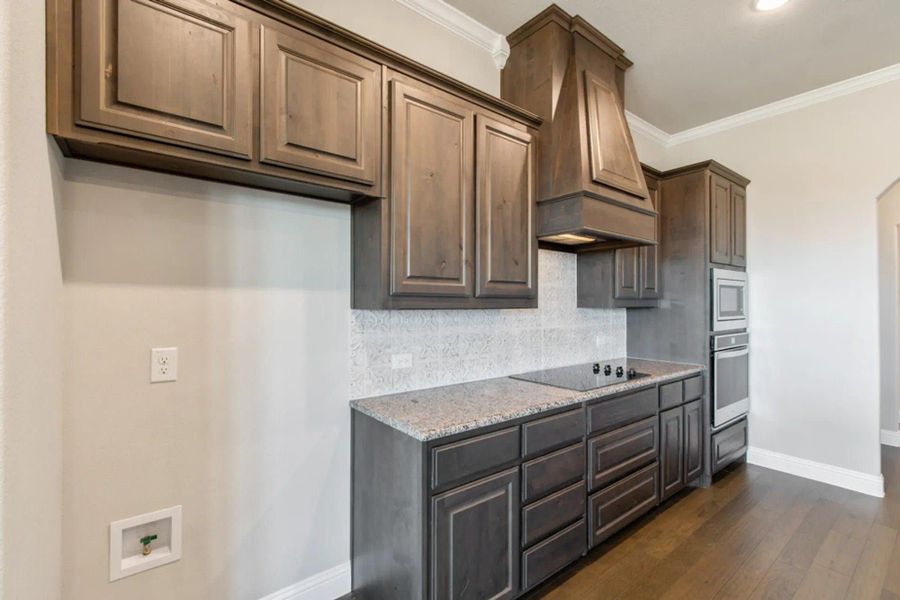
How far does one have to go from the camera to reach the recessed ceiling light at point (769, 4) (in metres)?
2.23

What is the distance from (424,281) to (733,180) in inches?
123

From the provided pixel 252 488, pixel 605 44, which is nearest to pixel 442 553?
pixel 252 488

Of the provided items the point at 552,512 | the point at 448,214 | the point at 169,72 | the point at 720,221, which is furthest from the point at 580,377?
the point at 169,72

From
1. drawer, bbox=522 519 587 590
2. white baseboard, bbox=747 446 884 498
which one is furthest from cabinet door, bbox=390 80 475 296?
white baseboard, bbox=747 446 884 498

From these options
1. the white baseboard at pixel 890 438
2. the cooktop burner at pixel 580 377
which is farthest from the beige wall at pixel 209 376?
the white baseboard at pixel 890 438

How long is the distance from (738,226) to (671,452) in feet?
6.72

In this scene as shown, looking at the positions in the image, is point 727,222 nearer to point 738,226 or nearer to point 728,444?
point 738,226

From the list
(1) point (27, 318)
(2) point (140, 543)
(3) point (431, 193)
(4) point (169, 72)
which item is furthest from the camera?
(3) point (431, 193)

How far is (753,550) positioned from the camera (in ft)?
7.71

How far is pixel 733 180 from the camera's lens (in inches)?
136

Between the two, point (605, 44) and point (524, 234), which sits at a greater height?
point (605, 44)

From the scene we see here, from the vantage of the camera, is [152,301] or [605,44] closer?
[152,301]

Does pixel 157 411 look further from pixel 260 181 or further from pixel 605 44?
pixel 605 44

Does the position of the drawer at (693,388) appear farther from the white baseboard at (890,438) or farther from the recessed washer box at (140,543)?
the recessed washer box at (140,543)
